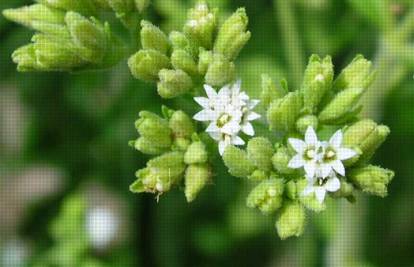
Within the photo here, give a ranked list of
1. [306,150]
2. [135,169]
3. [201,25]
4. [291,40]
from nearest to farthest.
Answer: [306,150], [201,25], [291,40], [135,169]

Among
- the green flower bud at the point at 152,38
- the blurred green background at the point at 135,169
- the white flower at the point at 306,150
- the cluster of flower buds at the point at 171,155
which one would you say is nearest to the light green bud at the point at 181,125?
the cluster of flower buds at the point at 171,155

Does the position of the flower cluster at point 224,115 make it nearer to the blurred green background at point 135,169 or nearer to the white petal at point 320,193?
the white petal at point 320,193

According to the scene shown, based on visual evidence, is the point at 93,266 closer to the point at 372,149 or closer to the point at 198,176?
the point at 198,176

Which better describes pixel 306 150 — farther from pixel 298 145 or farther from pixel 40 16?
pixel 40 16

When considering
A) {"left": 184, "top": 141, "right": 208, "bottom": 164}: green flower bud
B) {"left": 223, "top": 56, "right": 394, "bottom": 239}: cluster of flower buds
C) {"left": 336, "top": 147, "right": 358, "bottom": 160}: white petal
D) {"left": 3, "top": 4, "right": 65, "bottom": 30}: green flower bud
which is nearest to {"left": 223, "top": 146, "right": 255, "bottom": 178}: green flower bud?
{"left": 223, "top": 56, "right": 394, "bottom": 239}: cluster of flower buds

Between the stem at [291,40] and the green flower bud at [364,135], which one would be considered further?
the stem at [291,40]

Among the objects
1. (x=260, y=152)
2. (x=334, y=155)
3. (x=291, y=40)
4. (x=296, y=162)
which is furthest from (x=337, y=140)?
(x=291, y=40)

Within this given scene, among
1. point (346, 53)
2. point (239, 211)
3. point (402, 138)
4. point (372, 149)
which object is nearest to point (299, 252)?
point (239, 211)
